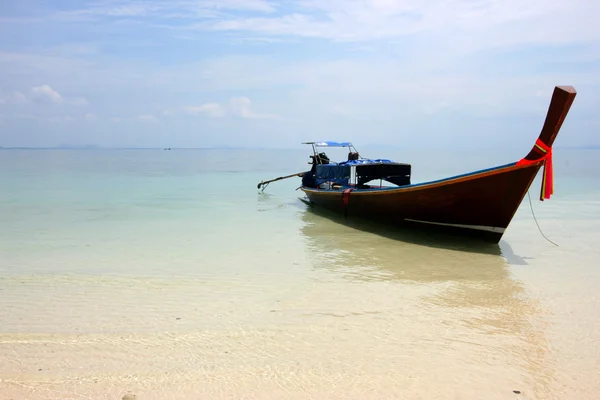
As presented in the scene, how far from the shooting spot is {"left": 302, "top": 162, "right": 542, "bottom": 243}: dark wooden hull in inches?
347

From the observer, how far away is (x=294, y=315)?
5.57 metres

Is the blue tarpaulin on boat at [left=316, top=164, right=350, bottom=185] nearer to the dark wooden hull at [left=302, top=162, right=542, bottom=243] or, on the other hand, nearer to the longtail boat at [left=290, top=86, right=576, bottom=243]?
the longtail boat at [left=290, top=86, right=576, bottom=243]

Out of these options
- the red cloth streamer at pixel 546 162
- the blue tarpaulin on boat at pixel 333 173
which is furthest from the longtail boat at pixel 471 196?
the blue tarpaulin on boat at pixel 333 173

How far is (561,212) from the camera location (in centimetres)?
1459

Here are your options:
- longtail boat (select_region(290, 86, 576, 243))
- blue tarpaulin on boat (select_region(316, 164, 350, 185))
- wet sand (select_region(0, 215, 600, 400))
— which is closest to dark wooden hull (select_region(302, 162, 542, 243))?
longtail boat (select_region(290, 86, 576, 243))

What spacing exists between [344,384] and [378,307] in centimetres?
214

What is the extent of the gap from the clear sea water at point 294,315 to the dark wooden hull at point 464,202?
44 centimetres

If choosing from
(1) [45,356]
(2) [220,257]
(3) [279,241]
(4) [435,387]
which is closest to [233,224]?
(3) [279,241]

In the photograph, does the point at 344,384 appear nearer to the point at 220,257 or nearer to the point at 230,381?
the point at 230,381

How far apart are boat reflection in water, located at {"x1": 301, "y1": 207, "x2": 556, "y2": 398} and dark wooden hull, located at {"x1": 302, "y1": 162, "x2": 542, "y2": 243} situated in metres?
0.44

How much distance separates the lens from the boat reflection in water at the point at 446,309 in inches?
162

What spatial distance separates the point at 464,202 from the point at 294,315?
17.5ft

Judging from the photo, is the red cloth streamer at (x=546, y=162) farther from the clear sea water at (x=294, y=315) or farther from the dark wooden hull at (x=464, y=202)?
the clear sea water at (x=294, y=315)

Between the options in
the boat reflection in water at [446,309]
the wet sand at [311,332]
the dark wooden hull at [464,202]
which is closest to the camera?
the wet sand at [311,332]
